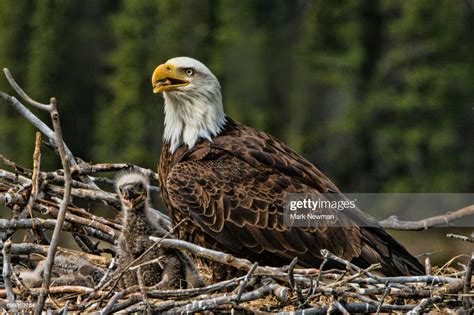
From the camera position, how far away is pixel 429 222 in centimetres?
645

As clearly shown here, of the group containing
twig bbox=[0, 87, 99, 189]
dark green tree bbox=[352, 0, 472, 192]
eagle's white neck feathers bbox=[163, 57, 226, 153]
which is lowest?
twig bbox=[0, 87, 99, 189]

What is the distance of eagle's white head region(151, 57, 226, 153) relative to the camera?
7.07 metres

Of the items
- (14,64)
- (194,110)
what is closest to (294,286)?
(194,110)

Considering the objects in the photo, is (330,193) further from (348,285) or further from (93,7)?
(93,7)

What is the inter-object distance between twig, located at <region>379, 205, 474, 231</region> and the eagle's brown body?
4.9 inches

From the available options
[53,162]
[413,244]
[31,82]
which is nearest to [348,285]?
[413,244]

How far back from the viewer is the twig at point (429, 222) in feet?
20.6

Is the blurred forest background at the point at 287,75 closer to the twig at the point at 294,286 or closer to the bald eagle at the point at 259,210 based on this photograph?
the bald eagle at the point at 259,210

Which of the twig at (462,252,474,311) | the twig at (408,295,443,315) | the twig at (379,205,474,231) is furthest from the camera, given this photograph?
the twig at (379,205,474,231)

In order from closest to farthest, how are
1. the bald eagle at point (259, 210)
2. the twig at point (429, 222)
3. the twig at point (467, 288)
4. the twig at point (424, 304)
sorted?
the twig at point (424, 304) → the twig at point (467, 288) → the twig at point (429, 222) → the bald eagle at point (259, 210)

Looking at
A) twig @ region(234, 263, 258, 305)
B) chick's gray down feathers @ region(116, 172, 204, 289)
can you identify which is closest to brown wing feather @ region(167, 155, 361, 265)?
chick's gray down feathers @ region(116, 172, 204, 289)

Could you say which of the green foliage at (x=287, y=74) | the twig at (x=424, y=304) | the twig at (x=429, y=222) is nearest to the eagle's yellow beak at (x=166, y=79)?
the twig at (x=429, y=222)

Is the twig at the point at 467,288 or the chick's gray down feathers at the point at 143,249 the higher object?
the chick's gray down feathers at the point at 143,249

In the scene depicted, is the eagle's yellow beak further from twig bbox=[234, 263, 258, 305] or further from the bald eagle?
twig bbox=[234, 263, 258, 305]
